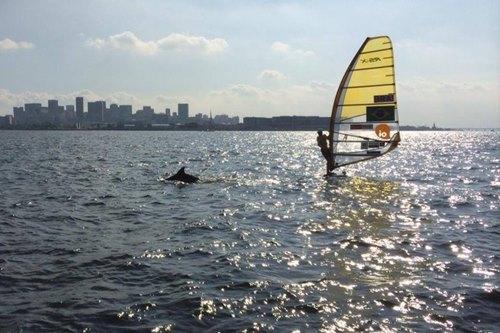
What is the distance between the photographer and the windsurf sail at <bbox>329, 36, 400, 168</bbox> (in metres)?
25.1

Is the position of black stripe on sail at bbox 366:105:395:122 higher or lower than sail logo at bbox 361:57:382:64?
lower

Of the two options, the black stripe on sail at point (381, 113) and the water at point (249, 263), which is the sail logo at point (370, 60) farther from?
the water at point (249, 263)

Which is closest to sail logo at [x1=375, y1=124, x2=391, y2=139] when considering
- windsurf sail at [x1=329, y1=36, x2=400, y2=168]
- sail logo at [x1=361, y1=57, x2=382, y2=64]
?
windsurf sail at [x1=329, y1=36, x2=400, y2=168]

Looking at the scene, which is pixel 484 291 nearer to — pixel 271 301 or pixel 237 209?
pixel 271 301

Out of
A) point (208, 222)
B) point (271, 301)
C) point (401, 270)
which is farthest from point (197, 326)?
point (208, 222)

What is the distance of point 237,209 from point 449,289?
32.3ft

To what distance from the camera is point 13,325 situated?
7.26 metres

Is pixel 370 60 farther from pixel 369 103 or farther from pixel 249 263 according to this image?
pixel 249 263

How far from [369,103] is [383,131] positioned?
1.75 meters

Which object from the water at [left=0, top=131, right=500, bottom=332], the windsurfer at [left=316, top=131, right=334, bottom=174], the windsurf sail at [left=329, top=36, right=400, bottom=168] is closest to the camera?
the water at [left=0, top=131, right=500, bottom=332]

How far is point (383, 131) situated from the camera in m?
25.7

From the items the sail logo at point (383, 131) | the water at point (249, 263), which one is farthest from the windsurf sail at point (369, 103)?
the water at point (249, 263)

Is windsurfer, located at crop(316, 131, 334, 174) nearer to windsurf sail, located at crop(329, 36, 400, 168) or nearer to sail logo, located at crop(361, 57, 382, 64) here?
windsurf sail, located at crop(329, 36, 400, 168)

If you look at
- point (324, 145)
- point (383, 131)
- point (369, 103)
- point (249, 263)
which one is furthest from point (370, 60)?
point (249, 263)
